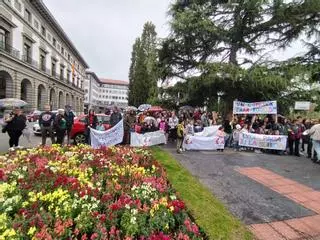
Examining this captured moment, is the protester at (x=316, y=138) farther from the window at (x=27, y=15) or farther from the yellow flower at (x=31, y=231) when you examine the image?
the window at (x=27, y=15)

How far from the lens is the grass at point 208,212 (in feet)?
13.9

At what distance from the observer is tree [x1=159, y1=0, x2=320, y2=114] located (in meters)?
14.0

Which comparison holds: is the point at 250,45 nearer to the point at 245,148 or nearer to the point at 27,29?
the point at 245,148

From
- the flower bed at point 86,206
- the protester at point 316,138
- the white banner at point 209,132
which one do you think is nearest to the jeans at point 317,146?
the protester at point 316,138

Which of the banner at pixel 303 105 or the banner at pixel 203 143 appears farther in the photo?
the banner at pixel 303 105

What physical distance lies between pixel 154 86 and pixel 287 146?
27.3 ft

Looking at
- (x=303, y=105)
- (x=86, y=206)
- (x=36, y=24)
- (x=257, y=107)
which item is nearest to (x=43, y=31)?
(x=36, y=24)

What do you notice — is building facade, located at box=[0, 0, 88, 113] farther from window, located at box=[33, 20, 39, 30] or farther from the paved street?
the paved street

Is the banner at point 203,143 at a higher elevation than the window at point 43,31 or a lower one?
lower

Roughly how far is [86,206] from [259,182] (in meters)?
5.33

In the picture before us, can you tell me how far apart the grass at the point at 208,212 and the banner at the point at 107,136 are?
4.92m

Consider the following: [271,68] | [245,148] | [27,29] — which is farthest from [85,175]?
[27,29]

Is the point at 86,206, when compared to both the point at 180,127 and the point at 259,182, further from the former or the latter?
the point at 180,127

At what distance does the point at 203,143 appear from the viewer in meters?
12.5
